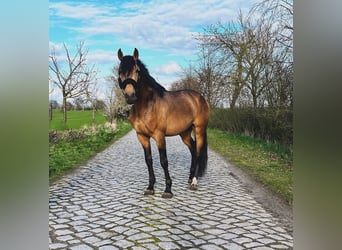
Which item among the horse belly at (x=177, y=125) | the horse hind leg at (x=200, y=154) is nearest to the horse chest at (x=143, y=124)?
the horse belly at (x=177, y=125)

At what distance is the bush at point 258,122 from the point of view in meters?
1.84

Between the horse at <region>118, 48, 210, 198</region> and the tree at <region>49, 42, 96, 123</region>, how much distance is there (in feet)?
0.81

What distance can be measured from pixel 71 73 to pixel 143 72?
475mm

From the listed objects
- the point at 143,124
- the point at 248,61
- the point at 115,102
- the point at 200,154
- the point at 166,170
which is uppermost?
the point at 248,61

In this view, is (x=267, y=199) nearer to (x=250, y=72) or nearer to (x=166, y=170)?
(x=166, y=170)

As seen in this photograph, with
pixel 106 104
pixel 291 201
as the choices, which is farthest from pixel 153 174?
pixel 291 201

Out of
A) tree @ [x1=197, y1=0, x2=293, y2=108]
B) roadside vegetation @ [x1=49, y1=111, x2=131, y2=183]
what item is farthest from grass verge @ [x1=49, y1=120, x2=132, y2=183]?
tree @ [x1=197, y1=0, x2=293, y2=108]

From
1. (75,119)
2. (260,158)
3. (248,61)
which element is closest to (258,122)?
(260,158)

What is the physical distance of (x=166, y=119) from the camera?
2.07m

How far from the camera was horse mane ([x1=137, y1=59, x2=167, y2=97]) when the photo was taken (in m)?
1.95

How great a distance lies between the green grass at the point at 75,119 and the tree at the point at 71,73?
0.04m

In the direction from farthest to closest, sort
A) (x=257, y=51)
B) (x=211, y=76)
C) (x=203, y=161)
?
1. (x=203, y=161)
2. (x=211, y=76)
3. (x=257, y=51)

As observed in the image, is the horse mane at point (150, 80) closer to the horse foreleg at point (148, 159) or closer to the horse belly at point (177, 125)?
the horse belly at point (177, 125)

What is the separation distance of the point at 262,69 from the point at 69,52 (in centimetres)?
127
